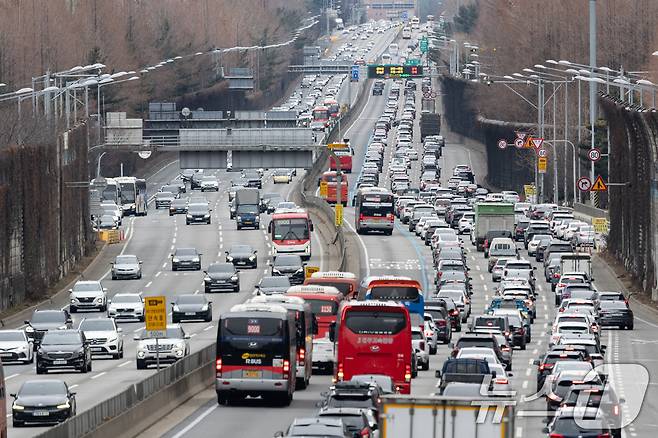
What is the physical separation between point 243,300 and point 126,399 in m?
44.6

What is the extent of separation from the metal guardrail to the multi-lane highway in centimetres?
79

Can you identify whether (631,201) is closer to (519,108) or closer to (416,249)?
(416,249)

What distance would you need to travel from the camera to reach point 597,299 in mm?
75250

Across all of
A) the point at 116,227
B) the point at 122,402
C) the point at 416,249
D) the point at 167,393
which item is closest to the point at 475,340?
the point at 167,393

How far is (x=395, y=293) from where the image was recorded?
58.0 m

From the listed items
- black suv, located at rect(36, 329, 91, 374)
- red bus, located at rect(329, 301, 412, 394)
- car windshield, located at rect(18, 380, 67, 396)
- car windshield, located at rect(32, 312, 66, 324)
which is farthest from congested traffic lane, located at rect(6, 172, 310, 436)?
red bus, located at rect(329, 301, 412, 394)

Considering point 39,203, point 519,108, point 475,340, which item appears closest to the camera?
point 475,340

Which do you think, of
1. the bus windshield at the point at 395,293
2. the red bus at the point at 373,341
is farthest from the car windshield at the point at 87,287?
the red bus at the point at 373,341

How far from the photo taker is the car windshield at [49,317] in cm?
6531

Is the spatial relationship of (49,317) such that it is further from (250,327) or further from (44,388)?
(44,388)

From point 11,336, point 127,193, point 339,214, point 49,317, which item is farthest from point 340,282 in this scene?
point 127,193

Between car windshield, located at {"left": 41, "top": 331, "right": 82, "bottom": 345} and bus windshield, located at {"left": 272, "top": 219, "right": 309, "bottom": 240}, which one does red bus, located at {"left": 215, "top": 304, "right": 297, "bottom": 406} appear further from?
bus windshield, located at {"left": 272, "top": 219, "right": 309, "bottom": 240}

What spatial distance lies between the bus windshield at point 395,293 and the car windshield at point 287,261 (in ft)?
103

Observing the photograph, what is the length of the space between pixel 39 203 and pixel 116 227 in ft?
101
